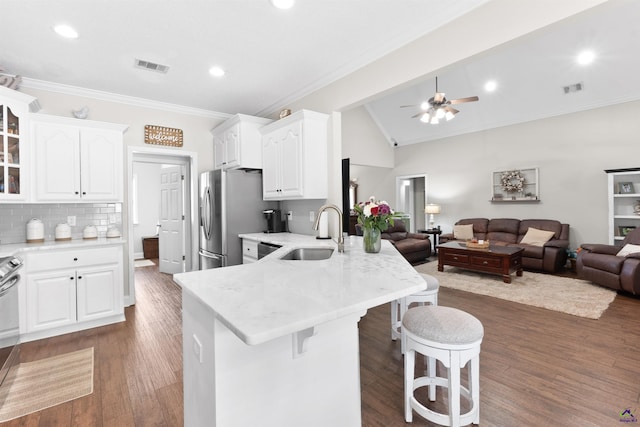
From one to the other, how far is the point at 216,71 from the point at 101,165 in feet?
5.59

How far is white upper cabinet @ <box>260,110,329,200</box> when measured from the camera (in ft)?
10.9

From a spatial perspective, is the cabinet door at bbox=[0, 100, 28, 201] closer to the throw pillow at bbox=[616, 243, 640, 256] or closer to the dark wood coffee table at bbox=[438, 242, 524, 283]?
the dark wood coffee table at bbox=[438, 242, 524, 283]

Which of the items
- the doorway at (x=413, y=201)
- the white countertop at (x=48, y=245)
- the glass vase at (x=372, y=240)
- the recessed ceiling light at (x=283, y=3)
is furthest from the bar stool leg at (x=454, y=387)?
the doorway at (x=413, y=201)

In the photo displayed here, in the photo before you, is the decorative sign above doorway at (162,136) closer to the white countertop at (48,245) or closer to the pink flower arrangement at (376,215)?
the white countertop at (48,245)

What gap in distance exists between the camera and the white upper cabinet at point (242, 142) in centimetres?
398

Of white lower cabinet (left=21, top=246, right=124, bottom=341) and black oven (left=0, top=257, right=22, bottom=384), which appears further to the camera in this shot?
white lower cabinet (left=21, top=246, right=124, bottom=341)

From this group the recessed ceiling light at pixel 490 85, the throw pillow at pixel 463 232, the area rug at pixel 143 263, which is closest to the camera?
the recessed ceiling light at pixel 490 85

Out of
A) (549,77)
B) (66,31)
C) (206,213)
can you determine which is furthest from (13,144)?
(549,77)

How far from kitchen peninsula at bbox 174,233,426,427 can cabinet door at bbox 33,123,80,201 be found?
2.78 metres

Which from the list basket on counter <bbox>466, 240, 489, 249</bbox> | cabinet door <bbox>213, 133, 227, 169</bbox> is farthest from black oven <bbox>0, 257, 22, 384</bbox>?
basket on counter <bbox>466, 240, 489, 249</bbox>

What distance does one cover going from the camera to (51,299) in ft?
9.58

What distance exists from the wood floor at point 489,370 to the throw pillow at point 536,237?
6.98 feet

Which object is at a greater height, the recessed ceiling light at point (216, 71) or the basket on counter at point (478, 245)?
the recessed ceiling light at point (216, 71)

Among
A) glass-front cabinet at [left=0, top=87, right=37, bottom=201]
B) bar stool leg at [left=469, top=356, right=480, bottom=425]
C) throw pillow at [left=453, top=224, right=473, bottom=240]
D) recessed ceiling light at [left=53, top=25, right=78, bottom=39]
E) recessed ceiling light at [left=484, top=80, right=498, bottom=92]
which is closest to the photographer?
bar stool leg at [left=469, top=356, right=480, bottom=425]
